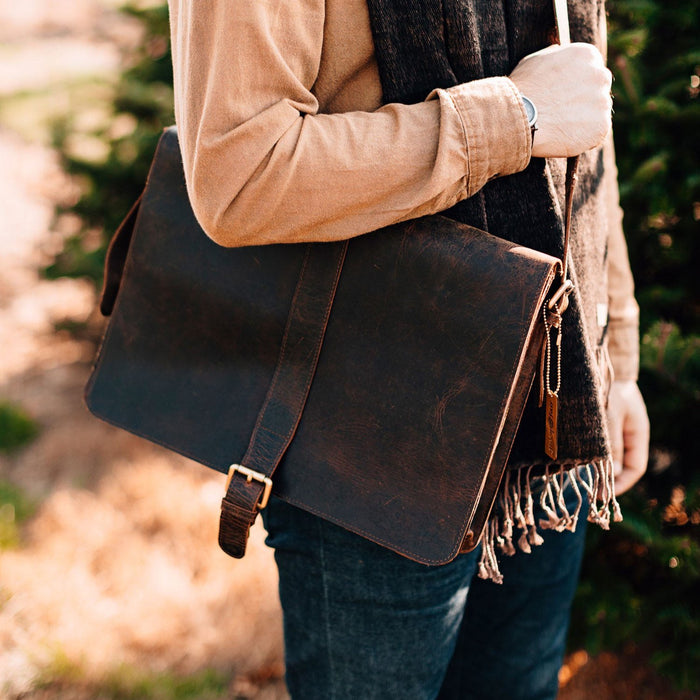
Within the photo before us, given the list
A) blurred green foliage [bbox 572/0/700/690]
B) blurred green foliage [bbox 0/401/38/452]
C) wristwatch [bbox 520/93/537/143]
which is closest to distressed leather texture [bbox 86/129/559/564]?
wristwatch [bbox 520/93/537/143]

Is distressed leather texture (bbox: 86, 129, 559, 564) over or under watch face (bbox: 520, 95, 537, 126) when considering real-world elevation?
under

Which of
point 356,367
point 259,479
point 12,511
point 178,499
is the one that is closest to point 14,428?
point 12,511

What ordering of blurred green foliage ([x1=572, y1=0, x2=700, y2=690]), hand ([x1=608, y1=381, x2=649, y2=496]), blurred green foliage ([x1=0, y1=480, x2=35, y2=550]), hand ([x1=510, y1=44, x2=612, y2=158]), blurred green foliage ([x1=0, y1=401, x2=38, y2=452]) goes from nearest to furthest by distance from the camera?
hand ([x1=510, y1=44, x2=612, y2=158])
hand ([x1=608, y1=381, x2=649, y2=496])
blurred green foliage ([x1=572, y1=0, x2=700, y2=690])
blurred green foliage ([x1=0, y1=480, x2=35, y2=550])
blurred green foliage ([x1=0, y1=401, x2=38, y2=452])

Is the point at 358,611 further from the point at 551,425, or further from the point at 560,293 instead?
the point at 560,293

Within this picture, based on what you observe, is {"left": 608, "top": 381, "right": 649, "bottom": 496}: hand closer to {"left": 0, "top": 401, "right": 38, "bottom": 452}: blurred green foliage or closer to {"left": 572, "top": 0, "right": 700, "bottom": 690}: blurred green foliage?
{"left": 572, "top": 0, "right": 700, "bottom": 690}: blurred green foliage

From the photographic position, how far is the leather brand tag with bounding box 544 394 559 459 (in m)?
0.96

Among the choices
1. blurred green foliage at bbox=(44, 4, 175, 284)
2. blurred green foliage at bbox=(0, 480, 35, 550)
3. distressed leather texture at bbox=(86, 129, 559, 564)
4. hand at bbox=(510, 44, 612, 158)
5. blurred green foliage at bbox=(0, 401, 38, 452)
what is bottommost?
blurred green foliage at bbox=(0, 401, 38, 452)

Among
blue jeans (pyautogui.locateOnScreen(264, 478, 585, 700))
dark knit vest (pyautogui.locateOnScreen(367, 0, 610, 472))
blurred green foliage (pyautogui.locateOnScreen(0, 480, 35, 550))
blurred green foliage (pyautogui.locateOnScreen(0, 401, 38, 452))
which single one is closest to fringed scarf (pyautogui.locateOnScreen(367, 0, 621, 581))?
dark knit vest (pyautogui.locateOnScreen(367, 0, 610, 472))

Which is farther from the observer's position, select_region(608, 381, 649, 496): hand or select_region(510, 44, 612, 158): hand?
select_region(608, 381, 649, 496): hand

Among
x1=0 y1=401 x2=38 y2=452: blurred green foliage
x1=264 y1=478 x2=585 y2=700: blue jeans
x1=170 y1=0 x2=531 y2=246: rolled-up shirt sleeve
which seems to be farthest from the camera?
x1=0 y1=401 x2=38 y2=452: blurred green foliage

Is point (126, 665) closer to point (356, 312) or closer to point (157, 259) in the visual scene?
point (157, 259)

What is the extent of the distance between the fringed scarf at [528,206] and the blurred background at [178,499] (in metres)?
0.62

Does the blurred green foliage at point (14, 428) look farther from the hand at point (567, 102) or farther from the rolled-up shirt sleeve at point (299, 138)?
the hand at point (567, 102)

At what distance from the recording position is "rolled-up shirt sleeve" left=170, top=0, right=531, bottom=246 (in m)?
0.79
